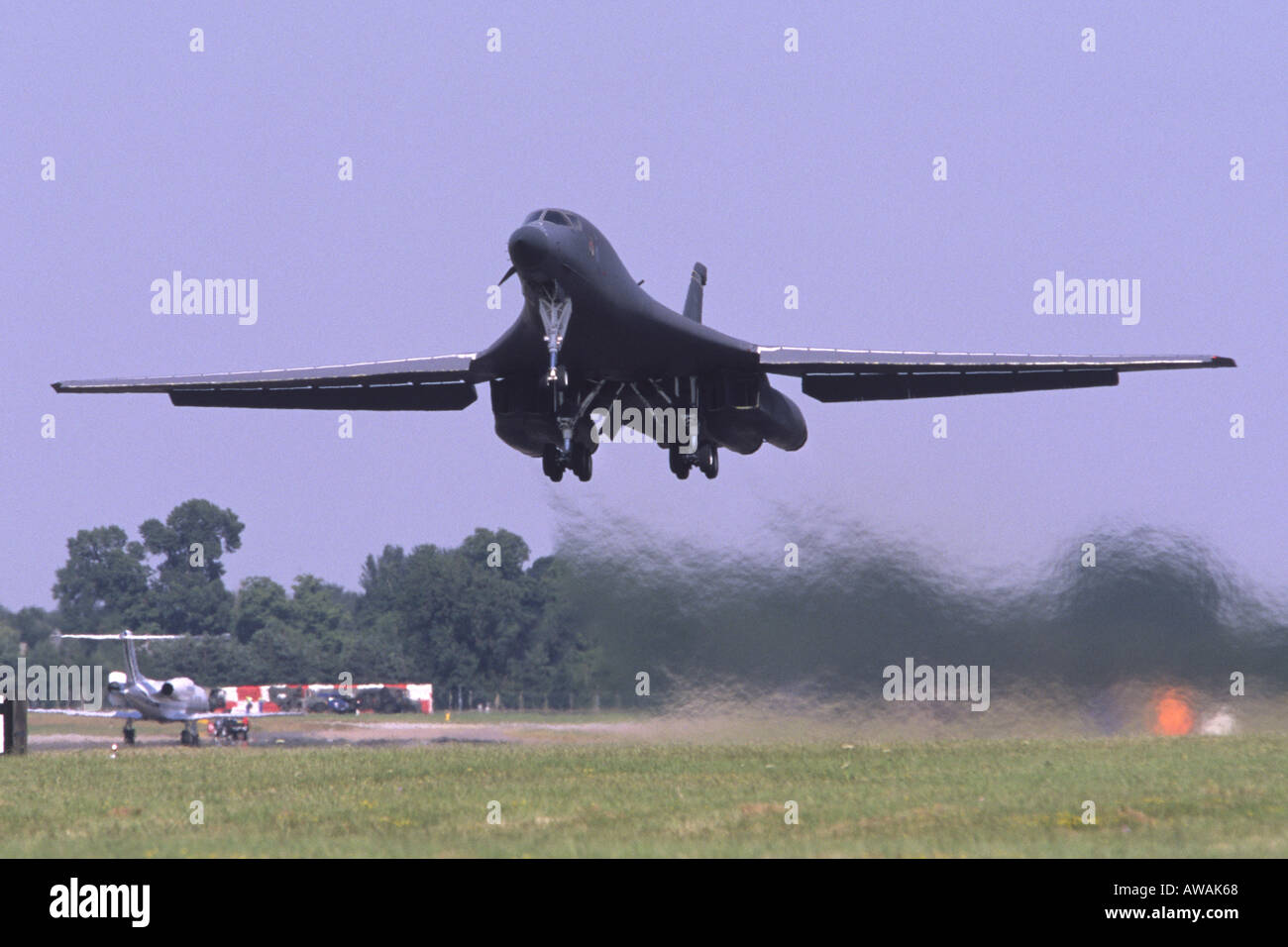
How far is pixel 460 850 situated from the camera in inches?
645

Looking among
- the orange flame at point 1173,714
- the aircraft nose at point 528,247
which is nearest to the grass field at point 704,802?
the orange flame at point 1173,714

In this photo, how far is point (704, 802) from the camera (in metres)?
21.2

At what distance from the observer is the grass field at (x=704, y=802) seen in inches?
667

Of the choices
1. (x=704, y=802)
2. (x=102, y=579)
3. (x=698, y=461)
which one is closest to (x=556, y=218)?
(x=698, y=461)

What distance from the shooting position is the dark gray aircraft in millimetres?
22875

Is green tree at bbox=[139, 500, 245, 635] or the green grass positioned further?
green tree at bbox=[139, 500, 245, 635]

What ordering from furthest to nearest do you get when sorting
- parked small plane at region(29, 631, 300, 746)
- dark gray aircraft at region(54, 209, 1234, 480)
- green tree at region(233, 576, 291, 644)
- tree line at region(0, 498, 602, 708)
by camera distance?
green tree at region(233, 576, 291, 644) < tree line at region(0, 498, 602, 708) < parked small plane at region(29, 631, 300, 746) < dark gray aircraft at region(54, 209, 1234, 480)

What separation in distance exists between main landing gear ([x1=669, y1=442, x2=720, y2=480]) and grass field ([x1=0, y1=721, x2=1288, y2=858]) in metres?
5.48

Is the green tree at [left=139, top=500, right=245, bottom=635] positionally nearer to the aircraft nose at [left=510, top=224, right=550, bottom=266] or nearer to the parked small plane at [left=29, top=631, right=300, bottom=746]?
the parked small plane at [left=29, top=631, right=300, bottom=746]

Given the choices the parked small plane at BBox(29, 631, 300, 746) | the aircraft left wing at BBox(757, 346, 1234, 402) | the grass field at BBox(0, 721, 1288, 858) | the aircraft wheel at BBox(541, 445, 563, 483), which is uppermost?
the aircraft left wing at BBox(757, 346, 1234, 402)

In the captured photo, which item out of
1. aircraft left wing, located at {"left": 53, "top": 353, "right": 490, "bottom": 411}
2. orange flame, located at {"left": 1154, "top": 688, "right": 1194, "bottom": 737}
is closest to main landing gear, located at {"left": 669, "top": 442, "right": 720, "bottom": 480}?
aircraft left wing, located at {"left": 53, "top": 353, "right": 490, "bottom": 411}

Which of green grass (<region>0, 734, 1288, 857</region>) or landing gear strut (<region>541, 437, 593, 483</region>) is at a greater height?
landing gear strut (<region>541, 437, 593, 483</region>)
